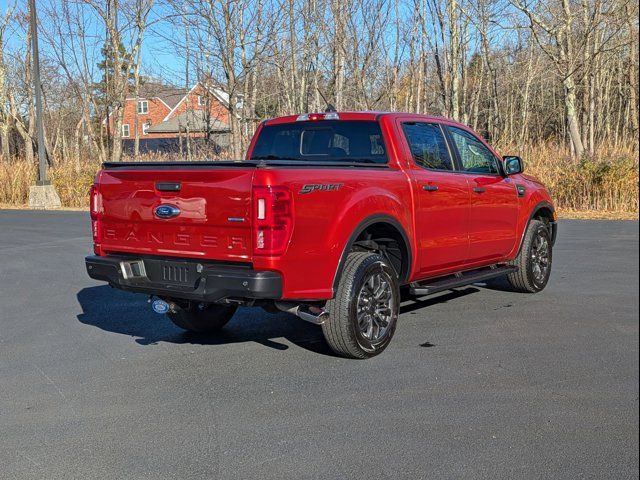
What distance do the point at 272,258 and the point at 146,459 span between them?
1.58 meters

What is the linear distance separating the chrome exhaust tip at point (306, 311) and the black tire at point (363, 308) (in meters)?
0.14

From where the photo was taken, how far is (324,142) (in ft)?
21.6

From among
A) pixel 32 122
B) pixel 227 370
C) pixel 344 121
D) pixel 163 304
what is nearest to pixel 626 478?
pixel 227 370

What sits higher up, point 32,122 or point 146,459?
point 32,122

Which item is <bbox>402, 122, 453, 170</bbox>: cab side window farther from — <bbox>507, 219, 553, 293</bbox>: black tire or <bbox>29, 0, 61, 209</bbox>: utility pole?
<bbox>29, 0, 61, 209</bbox>: utility pole

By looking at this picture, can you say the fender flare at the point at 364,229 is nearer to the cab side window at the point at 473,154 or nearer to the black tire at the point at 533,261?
the cab side window at the point at 473,154

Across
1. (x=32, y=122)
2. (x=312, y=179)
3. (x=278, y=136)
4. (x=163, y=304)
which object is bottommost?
(x=163, y=304)

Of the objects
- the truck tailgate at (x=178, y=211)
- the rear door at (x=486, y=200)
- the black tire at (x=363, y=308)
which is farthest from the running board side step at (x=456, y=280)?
the truck tailgate at (x=178, y=211)

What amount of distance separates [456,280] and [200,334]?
2.46m

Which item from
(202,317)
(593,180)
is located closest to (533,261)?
(202,317)

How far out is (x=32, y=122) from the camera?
1382 inches

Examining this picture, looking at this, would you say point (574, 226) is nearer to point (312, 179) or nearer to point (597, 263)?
point (597, 263)

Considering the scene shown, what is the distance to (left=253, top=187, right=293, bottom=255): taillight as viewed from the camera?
15.4 ft

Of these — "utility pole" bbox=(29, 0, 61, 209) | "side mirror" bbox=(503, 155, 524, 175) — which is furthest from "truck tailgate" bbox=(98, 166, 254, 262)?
"utility pole" bbox=(29, 0, 61, 209)
